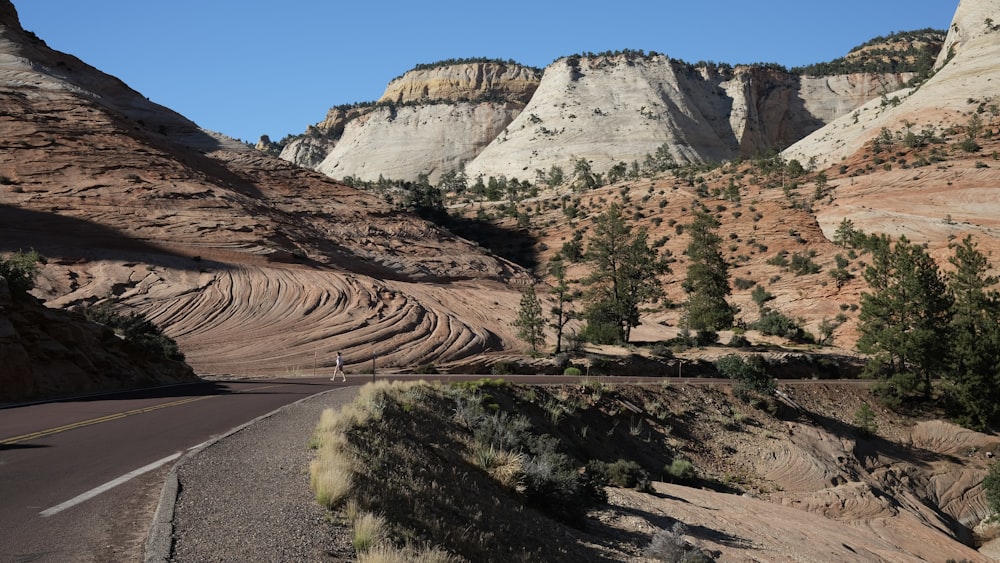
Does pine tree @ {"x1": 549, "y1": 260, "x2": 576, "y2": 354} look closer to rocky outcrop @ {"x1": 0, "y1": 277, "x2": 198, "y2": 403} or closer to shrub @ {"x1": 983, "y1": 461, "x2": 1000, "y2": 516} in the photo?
shrub @ {"x1": 983, "y1": 461, "x2": 1000, "y2": 516}

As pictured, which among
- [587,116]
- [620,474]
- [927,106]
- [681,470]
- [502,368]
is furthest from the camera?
[587,116]

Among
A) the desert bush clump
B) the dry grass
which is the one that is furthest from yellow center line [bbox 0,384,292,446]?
the desert bush clump

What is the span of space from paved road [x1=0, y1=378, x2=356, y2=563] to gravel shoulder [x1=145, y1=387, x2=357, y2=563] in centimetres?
27

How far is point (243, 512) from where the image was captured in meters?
7.57

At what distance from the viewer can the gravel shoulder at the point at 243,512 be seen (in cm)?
648

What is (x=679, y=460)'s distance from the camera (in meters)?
23.6

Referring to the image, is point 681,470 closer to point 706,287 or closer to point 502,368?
point 502,368

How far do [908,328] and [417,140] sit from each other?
10855 cm

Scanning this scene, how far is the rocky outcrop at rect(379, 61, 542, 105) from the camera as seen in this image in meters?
151

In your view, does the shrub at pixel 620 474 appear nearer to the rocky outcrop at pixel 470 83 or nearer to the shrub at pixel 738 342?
the shrub at pixel 738 342

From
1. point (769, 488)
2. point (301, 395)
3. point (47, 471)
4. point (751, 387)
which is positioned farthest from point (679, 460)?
point (47, 471)

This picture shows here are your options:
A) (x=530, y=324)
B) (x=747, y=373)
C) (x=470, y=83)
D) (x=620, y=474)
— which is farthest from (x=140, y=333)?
(x=470, y=83)

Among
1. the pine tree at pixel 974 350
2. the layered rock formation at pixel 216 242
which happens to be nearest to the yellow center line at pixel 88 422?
the layered rock formation at pixel 216 242

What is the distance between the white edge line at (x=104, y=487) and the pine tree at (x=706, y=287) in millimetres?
39919
